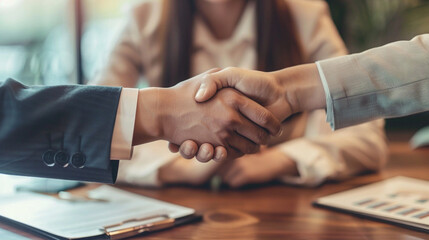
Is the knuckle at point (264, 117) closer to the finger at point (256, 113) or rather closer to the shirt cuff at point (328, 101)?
the finger at point (256, 113)

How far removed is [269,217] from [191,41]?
2.55 ft

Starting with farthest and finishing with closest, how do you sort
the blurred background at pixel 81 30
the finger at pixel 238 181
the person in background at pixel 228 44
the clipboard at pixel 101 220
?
the blurred background at pixel 81 30 → the person in background at pixel 228 44 → the finger at pixel 238 181 → the clipboard at pixel 101 220

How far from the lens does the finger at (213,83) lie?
3.03ft

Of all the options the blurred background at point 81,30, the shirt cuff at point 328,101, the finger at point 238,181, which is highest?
the blurred background at point 81,30

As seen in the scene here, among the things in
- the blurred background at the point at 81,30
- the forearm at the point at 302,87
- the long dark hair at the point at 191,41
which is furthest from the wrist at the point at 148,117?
the blurred background at the point at 81,30

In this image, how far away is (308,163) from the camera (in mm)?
1185

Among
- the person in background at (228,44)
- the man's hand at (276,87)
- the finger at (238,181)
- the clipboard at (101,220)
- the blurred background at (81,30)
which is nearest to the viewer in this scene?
the clipboard at (101,220)

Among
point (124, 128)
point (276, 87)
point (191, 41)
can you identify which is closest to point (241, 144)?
point (276, 87)

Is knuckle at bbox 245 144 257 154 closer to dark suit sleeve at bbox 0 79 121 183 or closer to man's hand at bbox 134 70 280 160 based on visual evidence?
man's hand at bbox 134 70 280 160

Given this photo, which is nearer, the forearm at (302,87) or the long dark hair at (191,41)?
the forearm at (302,87)

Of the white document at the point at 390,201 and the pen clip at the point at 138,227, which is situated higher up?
the white document at the point at 390,201

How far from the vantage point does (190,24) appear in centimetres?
150

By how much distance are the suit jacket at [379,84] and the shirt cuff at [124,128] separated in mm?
359

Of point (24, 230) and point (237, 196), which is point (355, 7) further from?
point (24, 230)
